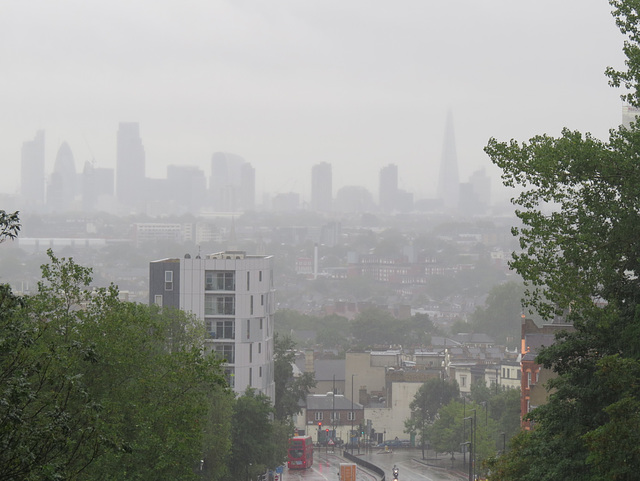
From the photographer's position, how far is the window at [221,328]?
215 feet

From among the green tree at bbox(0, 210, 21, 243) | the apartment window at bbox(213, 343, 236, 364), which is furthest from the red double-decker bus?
the green tree at bbox(0, 210, 21, 243)

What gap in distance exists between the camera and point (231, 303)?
216 feet

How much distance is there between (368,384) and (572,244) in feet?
293

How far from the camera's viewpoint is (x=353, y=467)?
2682 inches

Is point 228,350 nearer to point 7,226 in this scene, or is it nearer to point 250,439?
point 250,439

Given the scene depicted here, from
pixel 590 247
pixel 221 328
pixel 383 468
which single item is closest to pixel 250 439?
pixel 221 328

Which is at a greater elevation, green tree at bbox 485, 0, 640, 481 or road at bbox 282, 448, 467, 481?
green tree at bbox 485, 0, 640, 481

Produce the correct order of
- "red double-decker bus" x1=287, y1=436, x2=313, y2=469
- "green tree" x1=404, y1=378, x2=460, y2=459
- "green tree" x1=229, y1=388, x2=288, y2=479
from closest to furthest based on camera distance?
"green tree" x1=229, y1=388, x2=288, y2=479, "red double-decker bus" x1=287, y1=436, x2=313, y2=469, "green tree" x1=404, y1=378, x2=460, y2=459

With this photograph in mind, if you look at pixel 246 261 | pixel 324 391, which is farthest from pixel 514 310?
pixel 246 261

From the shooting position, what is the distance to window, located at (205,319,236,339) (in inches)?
2579

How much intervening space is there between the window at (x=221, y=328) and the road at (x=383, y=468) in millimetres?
11221

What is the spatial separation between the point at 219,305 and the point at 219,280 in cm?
133

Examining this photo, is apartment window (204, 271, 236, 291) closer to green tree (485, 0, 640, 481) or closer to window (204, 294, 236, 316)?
window (204, 294, 236, 316)

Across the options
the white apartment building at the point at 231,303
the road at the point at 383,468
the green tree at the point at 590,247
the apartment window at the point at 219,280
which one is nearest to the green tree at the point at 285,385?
the road at the point at 383,468
